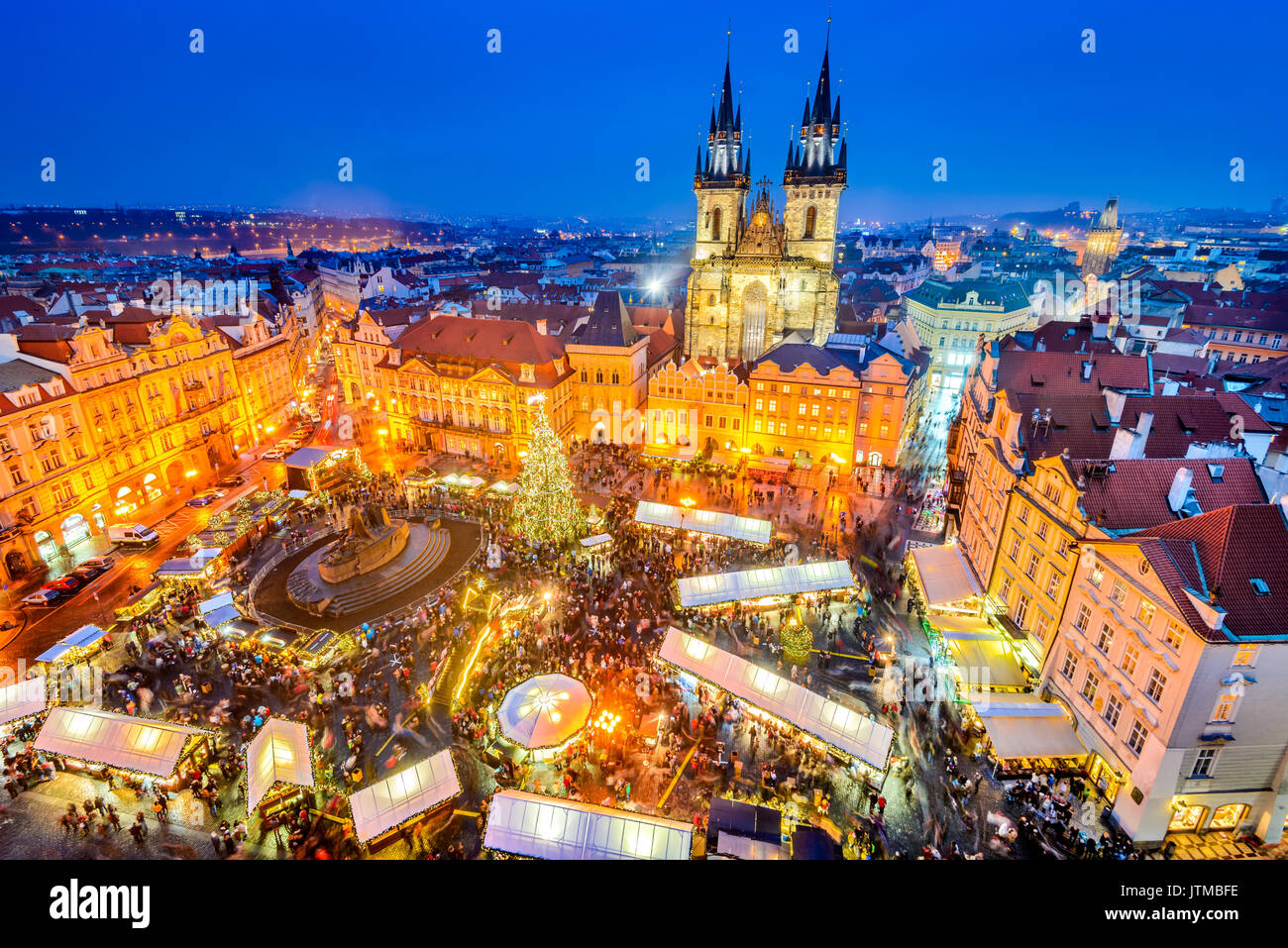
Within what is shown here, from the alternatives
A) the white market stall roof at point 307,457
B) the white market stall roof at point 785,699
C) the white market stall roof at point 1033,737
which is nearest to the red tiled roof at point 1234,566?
the white market stall roof at point 1033,737

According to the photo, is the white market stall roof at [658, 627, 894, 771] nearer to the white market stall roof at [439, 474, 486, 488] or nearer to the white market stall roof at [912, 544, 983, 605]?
the white market stall roof at [912, 544, 983, 605]

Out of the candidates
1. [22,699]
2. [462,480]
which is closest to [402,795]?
[22,699]

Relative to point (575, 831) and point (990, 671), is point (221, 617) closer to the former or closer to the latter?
point (575, 831)

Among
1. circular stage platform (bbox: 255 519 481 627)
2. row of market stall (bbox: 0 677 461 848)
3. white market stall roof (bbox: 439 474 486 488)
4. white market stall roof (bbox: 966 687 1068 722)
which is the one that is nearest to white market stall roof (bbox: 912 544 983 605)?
white market stall roof (bbox: 966 687 1068 722)

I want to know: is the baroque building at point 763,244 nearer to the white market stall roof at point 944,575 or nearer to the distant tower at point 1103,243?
the white market stall roof at point 944,575
